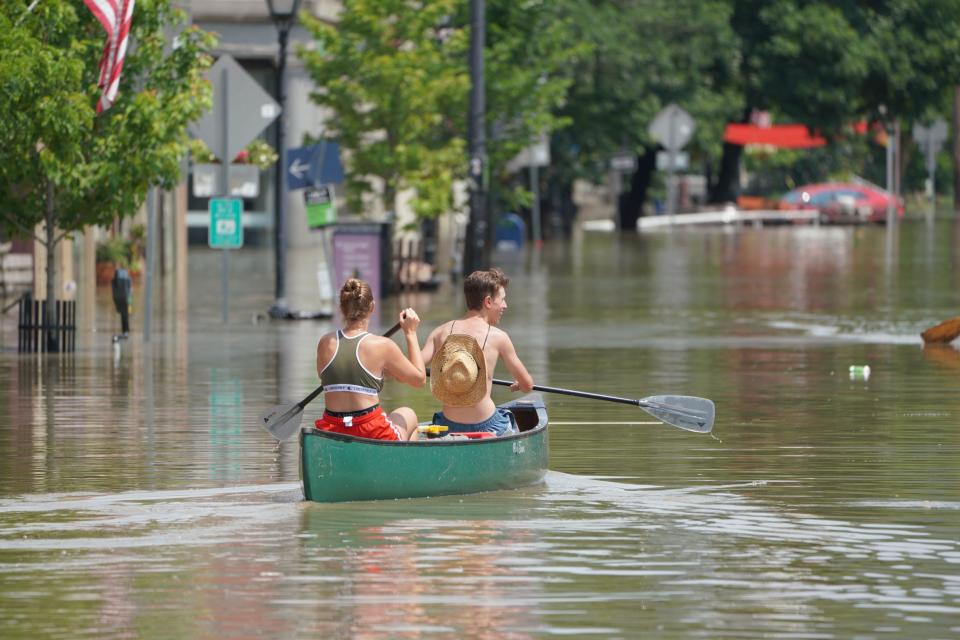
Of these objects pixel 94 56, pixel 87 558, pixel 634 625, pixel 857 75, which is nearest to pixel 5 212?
pixel 94 56

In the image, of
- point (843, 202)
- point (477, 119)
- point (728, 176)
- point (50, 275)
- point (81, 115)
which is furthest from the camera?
point (728, 176)

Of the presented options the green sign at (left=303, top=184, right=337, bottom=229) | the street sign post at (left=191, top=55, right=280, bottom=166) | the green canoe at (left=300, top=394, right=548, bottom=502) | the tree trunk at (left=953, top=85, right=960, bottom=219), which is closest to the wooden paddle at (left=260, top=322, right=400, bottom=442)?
the green canoe at (left=300, top=394, right=548, bottom=502)

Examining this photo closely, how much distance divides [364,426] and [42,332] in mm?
12190

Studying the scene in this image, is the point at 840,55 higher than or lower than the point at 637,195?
higher

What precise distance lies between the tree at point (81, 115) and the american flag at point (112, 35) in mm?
252

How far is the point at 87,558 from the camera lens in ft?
38.8

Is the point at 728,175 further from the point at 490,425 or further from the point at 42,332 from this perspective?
the point at 490,425

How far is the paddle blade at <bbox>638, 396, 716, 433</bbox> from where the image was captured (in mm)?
16452

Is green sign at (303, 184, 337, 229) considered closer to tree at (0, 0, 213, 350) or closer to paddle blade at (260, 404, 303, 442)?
tree at (0, 0, 213, 350)

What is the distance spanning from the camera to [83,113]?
23.9m

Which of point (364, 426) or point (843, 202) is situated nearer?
point (364, 426)

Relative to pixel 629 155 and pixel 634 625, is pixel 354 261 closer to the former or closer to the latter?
pixel 634 625

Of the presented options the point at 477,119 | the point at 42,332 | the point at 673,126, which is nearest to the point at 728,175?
the point at 673,126

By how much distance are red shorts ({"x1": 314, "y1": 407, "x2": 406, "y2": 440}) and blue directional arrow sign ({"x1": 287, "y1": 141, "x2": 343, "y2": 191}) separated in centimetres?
1931
